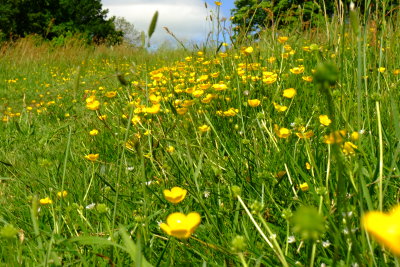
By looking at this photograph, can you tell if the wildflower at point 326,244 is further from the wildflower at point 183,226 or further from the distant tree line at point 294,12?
the distant tree line at point 294,12

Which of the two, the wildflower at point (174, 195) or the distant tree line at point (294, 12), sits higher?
the distant tree line at point (294, 12)

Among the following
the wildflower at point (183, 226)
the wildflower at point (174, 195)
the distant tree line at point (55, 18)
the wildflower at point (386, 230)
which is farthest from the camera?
the distant tree line at point (55, 18)

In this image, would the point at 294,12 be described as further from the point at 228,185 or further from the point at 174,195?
the point at 174,195

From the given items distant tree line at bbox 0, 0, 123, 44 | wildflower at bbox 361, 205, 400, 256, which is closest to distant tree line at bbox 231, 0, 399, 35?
wildflower at bbox 361, 205, 400, 256

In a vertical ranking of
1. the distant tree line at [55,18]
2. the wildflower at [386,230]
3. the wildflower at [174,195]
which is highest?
the distant tree line at [55,18]

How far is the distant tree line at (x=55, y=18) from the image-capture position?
21750mm

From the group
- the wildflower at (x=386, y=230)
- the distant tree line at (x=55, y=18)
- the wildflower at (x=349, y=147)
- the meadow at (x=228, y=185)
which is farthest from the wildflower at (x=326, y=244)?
the distant tree line at (x=55, y=18)

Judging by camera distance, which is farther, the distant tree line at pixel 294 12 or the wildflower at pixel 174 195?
the distant tree line at pixel 294 12

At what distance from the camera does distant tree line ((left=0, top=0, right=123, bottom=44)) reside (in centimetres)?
2175

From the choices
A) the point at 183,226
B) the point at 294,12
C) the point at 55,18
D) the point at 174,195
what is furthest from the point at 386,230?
the point at 55,18

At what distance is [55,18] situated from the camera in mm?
22703

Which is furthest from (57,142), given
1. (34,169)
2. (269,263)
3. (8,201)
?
(269,263)

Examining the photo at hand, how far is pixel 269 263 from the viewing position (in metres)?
0.81

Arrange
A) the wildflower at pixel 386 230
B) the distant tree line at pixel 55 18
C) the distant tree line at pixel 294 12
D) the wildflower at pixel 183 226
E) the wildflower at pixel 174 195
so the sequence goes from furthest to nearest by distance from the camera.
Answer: the distant tree line at pixel 55 18
the distant tree line at pixel 294 12
the wildflower at pixel 174 195
the wildflower at pixel 183 226
the wildflower at pixel 386 230
